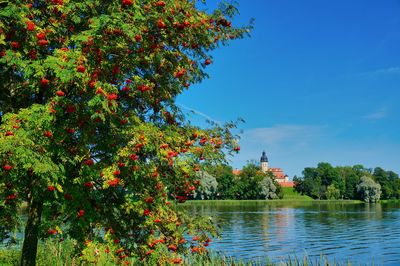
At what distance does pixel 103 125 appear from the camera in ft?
34.1

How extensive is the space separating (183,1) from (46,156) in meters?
5.23

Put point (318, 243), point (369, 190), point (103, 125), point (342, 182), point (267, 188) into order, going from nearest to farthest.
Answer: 1. point (103, 125)
2. point (318, 243)
3. point (369, 190)
4. point (267, 188)
5. point (342, 182)

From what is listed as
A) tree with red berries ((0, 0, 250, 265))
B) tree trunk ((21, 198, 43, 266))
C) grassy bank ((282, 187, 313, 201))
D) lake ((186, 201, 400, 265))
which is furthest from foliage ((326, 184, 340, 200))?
tree trunk ((21, 198, 43, 266))

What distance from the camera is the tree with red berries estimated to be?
8805 millimetres

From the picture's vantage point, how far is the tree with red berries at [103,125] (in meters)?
8.80

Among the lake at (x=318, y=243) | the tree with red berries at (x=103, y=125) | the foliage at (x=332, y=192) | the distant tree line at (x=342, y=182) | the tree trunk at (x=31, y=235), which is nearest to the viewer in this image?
the tree with red berries at (x=103, y=125)

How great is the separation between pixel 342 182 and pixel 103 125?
17157 centimetres

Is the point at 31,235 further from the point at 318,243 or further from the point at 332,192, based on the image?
the point at 332,192

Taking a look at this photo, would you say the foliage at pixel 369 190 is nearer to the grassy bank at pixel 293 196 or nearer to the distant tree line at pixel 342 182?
the distant tree line at pixel 342 182

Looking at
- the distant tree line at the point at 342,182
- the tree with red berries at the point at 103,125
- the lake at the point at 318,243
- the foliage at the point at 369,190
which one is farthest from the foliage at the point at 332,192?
the tree with red berries at the point at 103,125

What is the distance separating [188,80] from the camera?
1339 cm

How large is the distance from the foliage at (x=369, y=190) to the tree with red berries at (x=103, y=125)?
5759 inches

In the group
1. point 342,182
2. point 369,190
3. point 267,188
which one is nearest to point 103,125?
point 267,188

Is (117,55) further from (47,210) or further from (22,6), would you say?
(47,210)
